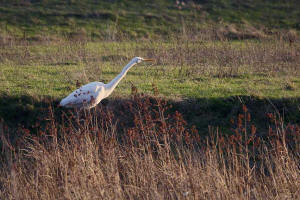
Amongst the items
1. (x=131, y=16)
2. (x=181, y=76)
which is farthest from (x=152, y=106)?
(x=131, y=16)

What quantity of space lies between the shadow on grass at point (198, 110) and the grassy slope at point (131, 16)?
25.2 ft

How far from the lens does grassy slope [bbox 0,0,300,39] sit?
56.4 ft

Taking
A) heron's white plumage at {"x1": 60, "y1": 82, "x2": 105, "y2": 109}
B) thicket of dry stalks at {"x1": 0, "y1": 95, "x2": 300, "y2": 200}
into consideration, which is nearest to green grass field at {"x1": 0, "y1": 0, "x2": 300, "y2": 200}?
thicket of dry stalks at {"x1": 0, "y1": 95, "x2": 300, "y2": 200}

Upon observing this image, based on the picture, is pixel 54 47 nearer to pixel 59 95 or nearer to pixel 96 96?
pixel 59 95

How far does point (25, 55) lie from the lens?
11797mm

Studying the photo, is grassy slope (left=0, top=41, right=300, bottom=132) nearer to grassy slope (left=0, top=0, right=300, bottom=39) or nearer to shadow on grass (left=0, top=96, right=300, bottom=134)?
shadow on grass (left=0, top=96, right=300, bottom=134)

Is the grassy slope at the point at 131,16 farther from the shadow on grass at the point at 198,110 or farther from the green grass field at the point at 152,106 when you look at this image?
the shadow on grass at the point at 198,110

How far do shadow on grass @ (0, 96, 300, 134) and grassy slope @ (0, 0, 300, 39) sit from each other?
7667 millimetres

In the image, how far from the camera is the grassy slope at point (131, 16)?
17.2m

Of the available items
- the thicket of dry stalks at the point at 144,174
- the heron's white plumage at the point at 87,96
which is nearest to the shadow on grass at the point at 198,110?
the heron's white plumage at the point at 87,96

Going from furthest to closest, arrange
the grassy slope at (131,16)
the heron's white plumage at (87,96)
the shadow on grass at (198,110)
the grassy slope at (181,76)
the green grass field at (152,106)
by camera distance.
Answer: the grassy slope at (131,16)
the grassy slope at (181,76)
the shadow on grass at (198,110)
the heron's white plumage at (87,96)
the green grass field at (152,106)

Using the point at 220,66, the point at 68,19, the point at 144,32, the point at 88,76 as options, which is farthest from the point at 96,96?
the point at 68,19

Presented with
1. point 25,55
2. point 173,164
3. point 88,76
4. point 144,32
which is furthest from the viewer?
point 144,32

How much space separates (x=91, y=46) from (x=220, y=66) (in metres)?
4.82
